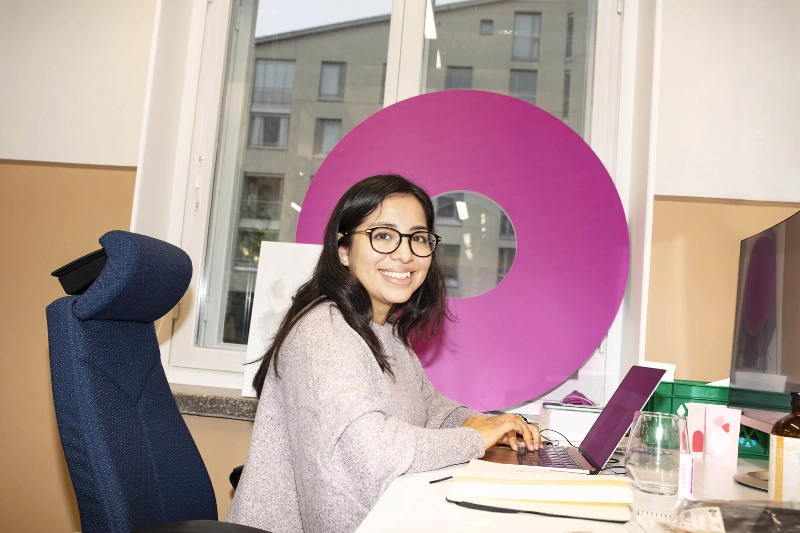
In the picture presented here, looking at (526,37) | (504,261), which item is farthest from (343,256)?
(526,37)

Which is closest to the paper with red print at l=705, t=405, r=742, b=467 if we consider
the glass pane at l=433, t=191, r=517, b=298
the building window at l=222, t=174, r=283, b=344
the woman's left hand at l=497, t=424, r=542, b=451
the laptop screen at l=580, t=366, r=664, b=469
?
the laptop screen at l=580, t=366, r=664, b=469

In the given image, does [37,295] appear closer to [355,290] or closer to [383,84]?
[383,84]

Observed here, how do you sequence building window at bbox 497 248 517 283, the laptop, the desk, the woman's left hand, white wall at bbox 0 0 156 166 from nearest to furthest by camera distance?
the desk < the laptop < the woman's left hand < building window at bbox 497 248 517 283 < white wall at bbox 0 0 156 166

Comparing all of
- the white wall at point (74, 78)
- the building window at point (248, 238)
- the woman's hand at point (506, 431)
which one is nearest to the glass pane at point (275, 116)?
the building window at point (248, 238)

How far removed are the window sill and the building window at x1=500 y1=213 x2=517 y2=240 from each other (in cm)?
105

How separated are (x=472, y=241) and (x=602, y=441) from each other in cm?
125

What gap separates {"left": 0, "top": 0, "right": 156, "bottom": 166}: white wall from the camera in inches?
104

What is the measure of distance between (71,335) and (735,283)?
207 centimetres

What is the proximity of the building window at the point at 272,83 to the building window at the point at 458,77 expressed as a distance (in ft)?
2.08

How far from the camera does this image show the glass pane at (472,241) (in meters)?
2.49

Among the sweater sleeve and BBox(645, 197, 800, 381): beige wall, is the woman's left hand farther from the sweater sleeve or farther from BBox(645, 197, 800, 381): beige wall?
BBox(645, 197, 800, 381): beige wall

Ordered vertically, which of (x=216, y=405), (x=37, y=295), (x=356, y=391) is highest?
(x=37, y=295)

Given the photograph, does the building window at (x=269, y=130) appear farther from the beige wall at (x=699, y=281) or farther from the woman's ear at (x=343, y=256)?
the beige wall at (x=699, y=281)

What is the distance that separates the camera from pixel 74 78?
2.66 meters
